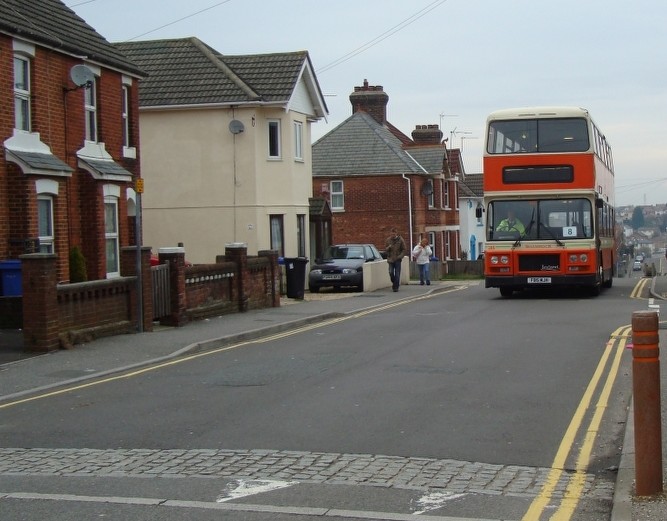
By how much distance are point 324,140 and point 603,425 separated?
46.0 meters

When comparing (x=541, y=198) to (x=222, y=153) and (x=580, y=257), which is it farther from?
(x=222, y=153)

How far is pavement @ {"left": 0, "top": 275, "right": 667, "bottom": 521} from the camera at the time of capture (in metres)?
6.84

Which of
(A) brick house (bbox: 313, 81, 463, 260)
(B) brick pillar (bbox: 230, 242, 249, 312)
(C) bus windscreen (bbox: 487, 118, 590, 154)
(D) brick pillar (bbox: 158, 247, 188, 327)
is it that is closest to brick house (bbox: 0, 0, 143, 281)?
(D) brick pillar (bbox: 158, 247, 188, 327)

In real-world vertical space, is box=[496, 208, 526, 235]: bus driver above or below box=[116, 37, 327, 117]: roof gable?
below

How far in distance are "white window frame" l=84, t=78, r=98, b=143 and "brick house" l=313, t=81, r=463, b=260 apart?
26656 millimetres

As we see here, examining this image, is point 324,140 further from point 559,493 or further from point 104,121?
point 559,493

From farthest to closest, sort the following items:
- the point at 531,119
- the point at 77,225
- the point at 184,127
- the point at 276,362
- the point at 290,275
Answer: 1. the point at 184,127
2. the point at 290,275
3. the point at 531,119
4. the point at 77,225
5. the point at 276,362

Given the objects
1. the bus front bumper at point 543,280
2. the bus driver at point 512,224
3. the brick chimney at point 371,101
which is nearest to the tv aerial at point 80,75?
the bus driver at point 512,224

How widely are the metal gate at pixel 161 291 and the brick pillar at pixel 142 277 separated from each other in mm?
440

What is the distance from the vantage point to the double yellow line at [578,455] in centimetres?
669

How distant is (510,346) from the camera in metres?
15.4

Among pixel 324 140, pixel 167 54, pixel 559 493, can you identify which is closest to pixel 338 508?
pixel 559 493

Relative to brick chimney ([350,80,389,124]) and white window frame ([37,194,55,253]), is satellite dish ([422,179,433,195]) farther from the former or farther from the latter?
white window frame ([37,194,55,253])

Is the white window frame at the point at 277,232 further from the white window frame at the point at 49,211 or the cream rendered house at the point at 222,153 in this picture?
the white window frame at the point at 49,211
